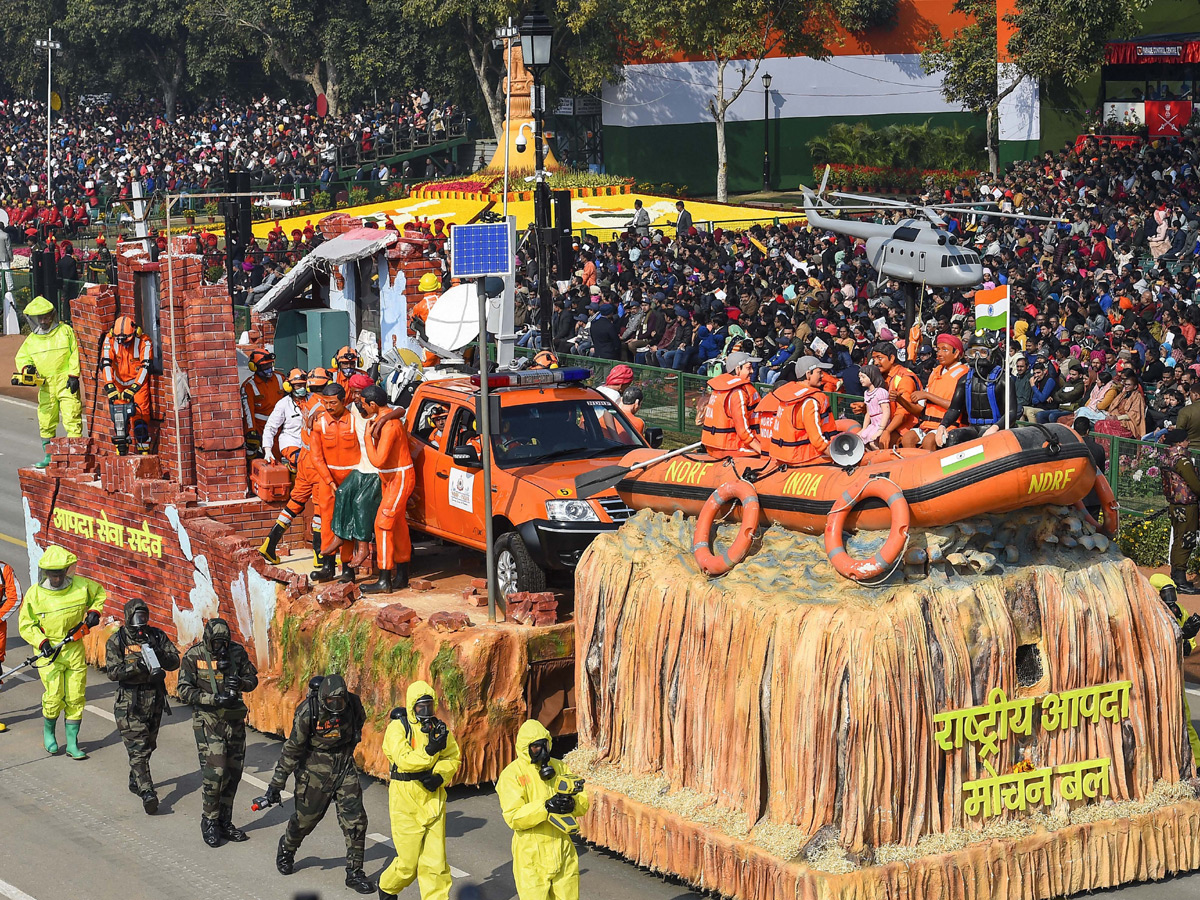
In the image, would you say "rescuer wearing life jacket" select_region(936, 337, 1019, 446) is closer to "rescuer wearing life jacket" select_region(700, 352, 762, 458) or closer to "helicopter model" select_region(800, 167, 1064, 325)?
"rescuer wearing life jacket" select_region(700, 352, 762, 458)

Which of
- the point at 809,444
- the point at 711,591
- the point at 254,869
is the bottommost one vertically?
the point at 254,869

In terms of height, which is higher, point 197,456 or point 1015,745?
point 197,456

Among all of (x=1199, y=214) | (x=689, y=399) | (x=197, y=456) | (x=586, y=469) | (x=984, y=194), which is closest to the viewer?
(x=586, y=469)

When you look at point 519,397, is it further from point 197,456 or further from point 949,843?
point 949,843

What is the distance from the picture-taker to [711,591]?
437 inches

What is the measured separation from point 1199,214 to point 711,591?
22.3 meters

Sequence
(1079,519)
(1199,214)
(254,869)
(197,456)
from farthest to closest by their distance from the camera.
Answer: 1. (1199,214)
2. (197,456)
3. (254,869)
4. (1079,519)

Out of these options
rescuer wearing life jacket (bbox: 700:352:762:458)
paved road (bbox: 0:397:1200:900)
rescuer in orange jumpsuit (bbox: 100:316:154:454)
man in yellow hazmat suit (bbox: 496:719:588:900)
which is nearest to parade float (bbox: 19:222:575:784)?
rescuer in orange jumpsuit (bbox: 100:316:154:454)

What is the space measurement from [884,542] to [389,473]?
16.7 ft

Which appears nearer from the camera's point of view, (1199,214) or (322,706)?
(322,706)

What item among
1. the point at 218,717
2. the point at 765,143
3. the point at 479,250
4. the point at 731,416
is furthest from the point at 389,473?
the point at 765,143

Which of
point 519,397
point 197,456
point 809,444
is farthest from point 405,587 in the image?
point 809,444

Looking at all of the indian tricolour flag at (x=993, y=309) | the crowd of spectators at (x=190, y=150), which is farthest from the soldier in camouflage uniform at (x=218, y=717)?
the crowd of spectators at (x=190, y=150)

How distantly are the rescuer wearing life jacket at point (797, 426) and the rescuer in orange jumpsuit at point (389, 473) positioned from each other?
125 inches
